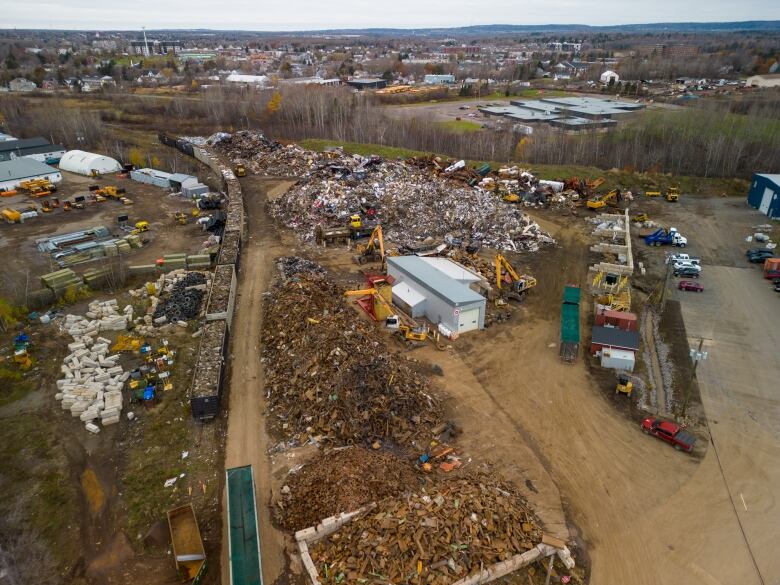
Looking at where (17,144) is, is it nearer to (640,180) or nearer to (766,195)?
(640,180)

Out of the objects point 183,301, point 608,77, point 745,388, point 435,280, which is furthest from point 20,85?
point 745,388

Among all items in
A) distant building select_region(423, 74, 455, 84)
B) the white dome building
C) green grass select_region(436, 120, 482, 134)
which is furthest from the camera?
distant building select_region(423, 74, 455, 84)

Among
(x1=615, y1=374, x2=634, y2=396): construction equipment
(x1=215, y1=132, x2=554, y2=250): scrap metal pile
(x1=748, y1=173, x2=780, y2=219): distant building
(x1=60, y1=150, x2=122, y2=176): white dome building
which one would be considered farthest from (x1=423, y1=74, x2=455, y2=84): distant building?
(x1=615, y1=374, x2=634, y2=396): construction equipment

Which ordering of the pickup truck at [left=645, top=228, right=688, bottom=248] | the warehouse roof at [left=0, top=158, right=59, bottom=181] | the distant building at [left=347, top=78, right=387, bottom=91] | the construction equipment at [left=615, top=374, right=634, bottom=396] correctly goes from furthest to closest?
the distant building at [left=347, top=78, right=387, bottom=91] < the warehouse roof at [left=0, top=158, right=59, bottom=181] < the pickup truck at [left=645, top=228, right=688, bottom=248] < the construction equipment at [left=615, top=374, right=634, bottom=396]

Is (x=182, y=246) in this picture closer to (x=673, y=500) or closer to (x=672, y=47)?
(x=673, y=500)

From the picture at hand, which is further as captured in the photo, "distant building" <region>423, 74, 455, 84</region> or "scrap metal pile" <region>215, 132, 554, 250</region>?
"distant building" <region>423, 74, 455, 84</region>

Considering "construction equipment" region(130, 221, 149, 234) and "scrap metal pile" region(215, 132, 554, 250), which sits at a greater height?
"scrap metal pile" region(215, 132, 554, 250)

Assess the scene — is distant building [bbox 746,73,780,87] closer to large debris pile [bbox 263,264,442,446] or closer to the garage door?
the garage door

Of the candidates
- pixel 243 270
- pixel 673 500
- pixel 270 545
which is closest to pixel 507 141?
pixel 243 270
